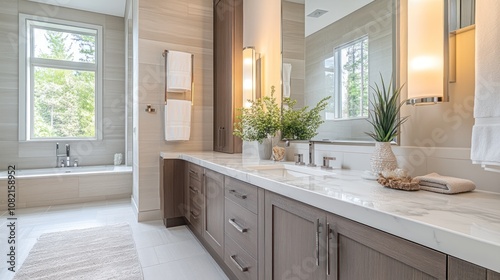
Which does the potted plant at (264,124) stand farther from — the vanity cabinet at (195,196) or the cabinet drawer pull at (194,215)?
the cabinet drawer pull at (194,215)

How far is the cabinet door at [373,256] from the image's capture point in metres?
0.61

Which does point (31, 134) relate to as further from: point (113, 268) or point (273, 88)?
point (273, 88)

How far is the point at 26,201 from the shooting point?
3.57m

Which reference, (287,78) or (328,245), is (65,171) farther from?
(328,245)

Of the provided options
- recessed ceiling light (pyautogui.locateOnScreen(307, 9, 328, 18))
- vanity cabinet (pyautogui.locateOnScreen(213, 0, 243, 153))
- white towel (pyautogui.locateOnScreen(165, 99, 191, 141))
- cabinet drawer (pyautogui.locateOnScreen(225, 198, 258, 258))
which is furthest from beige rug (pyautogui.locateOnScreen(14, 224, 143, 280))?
recessed ceiling light (pyautogui.locateOnScreen(307, 9, 328, 18))

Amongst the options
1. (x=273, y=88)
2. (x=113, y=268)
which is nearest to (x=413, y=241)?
(x=273, y=88)

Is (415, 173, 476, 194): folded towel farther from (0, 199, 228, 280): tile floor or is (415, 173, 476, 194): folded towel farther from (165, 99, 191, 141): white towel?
(165, 99, 191, 141): white towel

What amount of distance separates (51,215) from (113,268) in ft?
6.35

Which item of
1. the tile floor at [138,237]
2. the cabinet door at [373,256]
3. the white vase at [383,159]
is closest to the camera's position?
the cabinet door at [373,256]

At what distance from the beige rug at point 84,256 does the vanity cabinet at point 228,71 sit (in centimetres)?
134

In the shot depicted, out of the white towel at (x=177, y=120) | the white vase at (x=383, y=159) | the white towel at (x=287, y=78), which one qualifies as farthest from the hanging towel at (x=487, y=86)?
the white towel at (x=177, y=120)

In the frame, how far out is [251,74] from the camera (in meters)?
2.55

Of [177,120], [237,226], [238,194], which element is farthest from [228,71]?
[237,226]

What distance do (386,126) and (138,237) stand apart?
2403 millimetres
